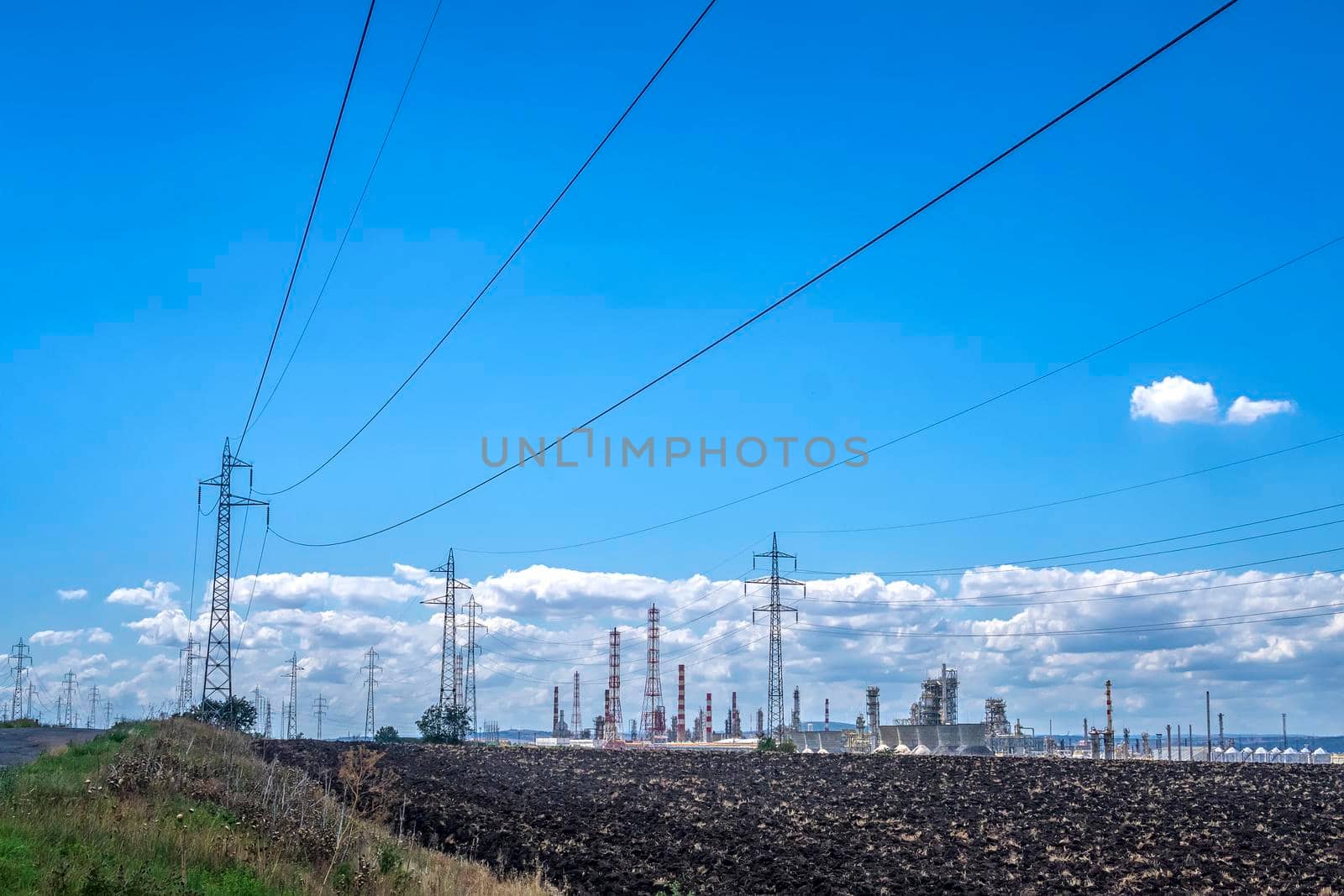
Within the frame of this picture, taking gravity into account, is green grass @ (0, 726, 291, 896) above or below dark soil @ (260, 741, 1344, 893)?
above

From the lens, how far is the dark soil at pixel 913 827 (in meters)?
24.2

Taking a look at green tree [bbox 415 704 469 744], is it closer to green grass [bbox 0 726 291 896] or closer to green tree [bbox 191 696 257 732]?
green tree [bbox 191 696 257 732]

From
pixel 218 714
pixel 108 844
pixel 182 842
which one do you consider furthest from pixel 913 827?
pixel 218 714

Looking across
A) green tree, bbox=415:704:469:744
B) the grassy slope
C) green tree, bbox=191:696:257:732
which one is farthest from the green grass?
green tree, bbox=415:704:469:744

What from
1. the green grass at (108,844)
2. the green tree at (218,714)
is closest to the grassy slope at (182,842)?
the green grass at (108,844)

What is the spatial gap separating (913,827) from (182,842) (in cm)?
1922

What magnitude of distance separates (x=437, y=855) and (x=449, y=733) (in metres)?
63.7

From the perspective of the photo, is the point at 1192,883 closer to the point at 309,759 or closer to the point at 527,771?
the point at 527,771

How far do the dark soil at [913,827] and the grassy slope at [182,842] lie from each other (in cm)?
436

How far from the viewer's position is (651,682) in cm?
13850

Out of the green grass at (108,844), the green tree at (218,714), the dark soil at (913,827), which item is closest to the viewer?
the green grass at (108,844)

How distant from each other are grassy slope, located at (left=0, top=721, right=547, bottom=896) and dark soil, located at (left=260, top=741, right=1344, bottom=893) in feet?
14.3

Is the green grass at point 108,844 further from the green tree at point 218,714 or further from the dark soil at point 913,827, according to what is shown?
the green tree at point 218,714

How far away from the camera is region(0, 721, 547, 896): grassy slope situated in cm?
1583
